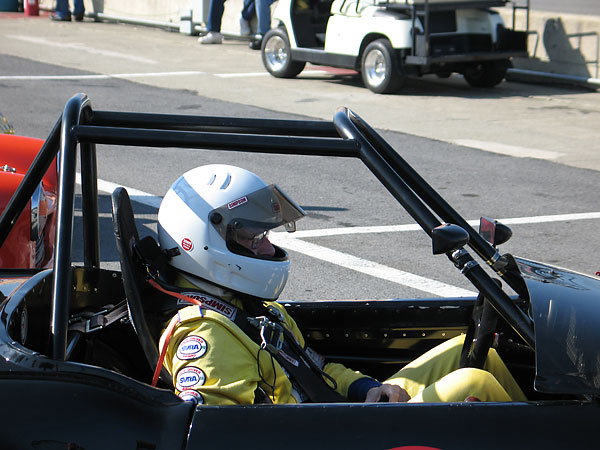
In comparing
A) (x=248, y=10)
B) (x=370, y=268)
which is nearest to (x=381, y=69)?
(x=248, y=10)

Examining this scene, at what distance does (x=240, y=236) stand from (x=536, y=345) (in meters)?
1.06

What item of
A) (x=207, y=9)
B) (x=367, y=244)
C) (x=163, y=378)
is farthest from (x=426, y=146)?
(x=207, y=9)

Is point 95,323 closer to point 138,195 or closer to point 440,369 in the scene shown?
point 440,369

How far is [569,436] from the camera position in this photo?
248 centimetres

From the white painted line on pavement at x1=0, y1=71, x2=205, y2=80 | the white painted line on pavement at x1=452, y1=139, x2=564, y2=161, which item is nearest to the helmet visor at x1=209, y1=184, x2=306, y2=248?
the white painted line on pavement at x1=452, y1=139, x2=564, y2=161

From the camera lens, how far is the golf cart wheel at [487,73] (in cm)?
1445

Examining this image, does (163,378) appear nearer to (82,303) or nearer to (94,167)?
(82,303)

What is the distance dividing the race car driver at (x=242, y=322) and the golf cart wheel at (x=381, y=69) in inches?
415

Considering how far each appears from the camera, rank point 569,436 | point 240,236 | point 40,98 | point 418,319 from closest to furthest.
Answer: point 569,436 < point 240,236 < point 418,319 < point 40,98

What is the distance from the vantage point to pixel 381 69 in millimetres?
14039

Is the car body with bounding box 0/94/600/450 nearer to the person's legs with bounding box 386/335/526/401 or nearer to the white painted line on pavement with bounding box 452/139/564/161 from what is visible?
the person's legs with bounding box 386/335/526/401

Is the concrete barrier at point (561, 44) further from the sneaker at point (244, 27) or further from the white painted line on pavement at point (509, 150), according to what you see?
the sneaker at point (244, 27)

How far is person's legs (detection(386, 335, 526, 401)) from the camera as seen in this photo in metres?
3.32

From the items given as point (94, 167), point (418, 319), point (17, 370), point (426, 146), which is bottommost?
point (426, 146)
